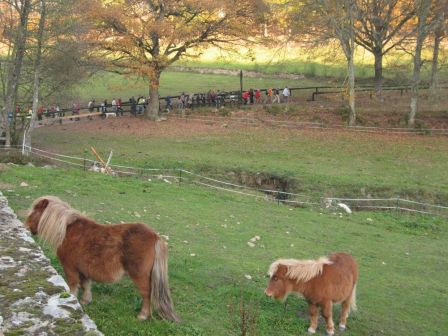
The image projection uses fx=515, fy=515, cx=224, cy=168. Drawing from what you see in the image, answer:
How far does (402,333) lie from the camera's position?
936 cm

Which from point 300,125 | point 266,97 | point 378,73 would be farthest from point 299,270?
point 378,73

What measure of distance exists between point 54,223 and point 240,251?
19.7 ft

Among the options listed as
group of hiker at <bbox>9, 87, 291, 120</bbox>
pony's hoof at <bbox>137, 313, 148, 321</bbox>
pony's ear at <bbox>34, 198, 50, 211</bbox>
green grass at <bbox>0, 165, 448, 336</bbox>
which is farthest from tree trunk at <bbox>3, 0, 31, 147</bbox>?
pony's hoof at <bbox>137, 313, 148, 321</bbox>

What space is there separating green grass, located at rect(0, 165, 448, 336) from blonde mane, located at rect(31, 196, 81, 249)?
1130mm

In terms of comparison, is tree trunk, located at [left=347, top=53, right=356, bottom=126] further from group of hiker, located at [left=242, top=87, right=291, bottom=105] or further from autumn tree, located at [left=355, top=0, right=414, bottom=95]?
group of hiker, located at [left=242, top=87, right=291, bottom=105]

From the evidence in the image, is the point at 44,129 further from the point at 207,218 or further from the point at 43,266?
the point at 43,266

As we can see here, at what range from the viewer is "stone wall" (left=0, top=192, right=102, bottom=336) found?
491cm

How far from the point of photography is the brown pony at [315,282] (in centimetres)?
842

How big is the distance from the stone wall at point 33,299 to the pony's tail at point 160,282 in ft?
4.97

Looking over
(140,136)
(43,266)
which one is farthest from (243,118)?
(43,266)

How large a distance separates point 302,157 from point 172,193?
11.6m

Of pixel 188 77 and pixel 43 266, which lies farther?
pixel 188 77

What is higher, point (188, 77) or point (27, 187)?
point (188, 77)

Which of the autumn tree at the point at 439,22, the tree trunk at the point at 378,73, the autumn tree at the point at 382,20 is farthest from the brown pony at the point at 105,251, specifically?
the tree trunk at the point at 378,73
